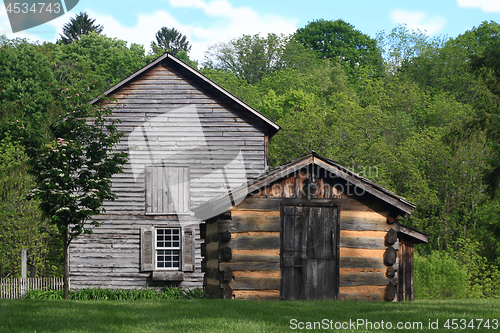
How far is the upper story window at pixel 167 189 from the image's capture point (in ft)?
76.0

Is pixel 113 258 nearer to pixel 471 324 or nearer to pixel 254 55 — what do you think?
pixel 471 324

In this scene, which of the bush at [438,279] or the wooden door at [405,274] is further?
the bush at [438,279]

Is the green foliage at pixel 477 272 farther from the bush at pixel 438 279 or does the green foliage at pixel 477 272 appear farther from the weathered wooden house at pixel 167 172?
the weathered wooden house at pixel 167 172

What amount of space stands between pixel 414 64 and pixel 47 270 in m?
40.8

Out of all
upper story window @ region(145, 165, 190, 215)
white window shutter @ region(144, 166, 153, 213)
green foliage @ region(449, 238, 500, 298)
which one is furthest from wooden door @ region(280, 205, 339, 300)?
green foliage @ region(449, 238, 500, 298)

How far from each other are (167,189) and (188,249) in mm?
2572

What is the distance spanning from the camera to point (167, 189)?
917 inches

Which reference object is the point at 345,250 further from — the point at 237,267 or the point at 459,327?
the point at 459,327

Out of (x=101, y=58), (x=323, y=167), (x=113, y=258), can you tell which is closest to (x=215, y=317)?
(x=323, y=167)

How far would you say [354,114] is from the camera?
4075 centimetres

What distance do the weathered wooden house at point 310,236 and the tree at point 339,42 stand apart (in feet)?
156

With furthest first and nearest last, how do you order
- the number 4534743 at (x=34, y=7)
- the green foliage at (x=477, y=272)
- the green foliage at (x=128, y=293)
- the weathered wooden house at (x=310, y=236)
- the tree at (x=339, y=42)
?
the tree at (x=339, y=42) < the green foliage at (x=477, y=272) < the green foliage at (x=128, y=293) < the weathered wooden house at (x=310, y=236) < the number 4534743 at (x=34, y=7)

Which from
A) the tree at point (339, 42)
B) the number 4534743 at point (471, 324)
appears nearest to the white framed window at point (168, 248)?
the number 4534743 at point (471, 324)

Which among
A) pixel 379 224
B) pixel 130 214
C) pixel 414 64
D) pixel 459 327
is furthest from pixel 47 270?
pixel 414 64
